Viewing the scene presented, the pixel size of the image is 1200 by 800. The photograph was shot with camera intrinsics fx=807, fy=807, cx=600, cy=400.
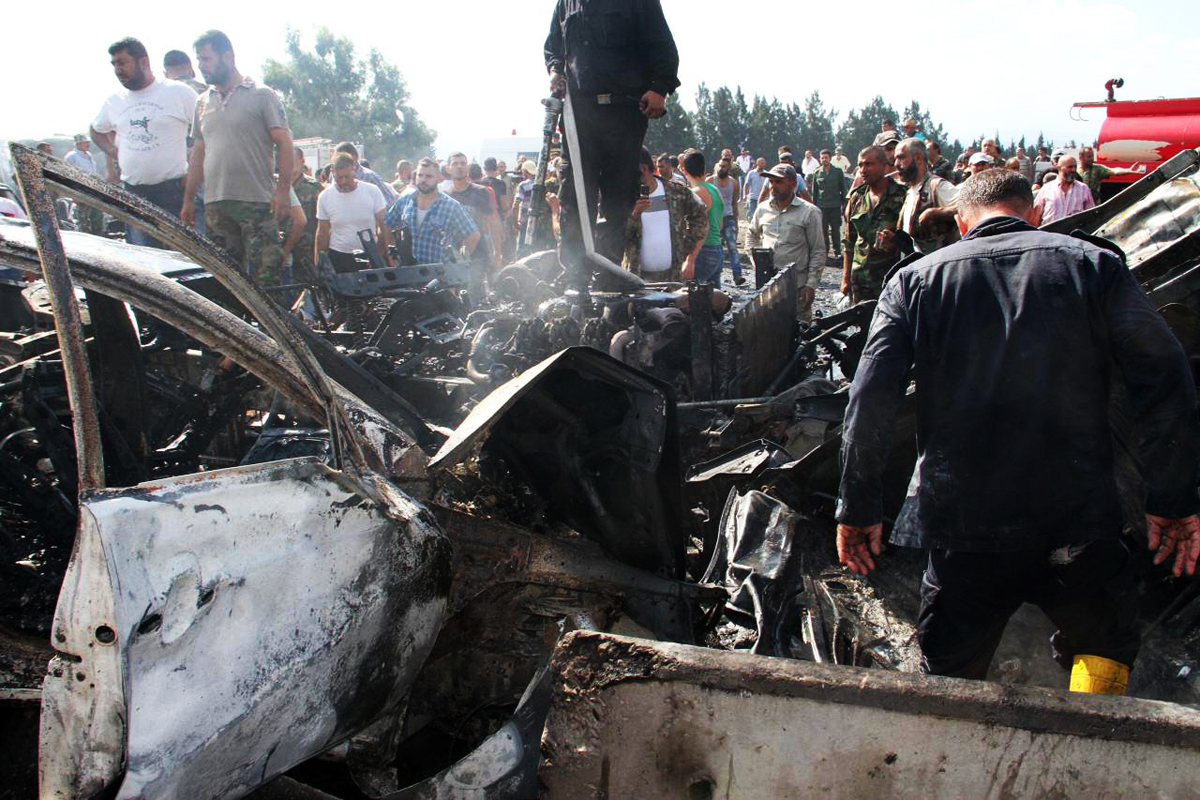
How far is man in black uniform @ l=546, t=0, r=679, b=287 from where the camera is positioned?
5.46 m

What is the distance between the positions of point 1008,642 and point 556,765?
77.7 inches

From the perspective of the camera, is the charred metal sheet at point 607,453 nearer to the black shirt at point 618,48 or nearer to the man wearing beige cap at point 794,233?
the black shirt at point 618,48

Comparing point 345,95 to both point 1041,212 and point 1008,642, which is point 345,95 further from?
point 1008,642

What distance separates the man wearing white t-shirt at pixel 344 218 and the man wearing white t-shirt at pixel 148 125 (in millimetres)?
1628

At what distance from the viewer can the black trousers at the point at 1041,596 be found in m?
2.33

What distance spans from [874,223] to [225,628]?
6558mm

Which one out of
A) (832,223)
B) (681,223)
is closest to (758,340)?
(681,223)

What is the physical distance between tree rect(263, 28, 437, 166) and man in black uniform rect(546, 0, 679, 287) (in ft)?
186

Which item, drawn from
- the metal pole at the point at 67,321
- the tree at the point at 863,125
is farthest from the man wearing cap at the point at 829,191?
the tree at the point at 863,125

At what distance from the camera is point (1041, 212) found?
10500mm

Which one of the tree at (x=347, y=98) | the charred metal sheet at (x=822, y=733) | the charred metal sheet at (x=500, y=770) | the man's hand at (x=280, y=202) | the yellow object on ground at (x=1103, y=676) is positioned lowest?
the yellow object on ground at (x=1103, y=676)

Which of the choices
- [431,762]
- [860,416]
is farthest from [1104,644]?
[431,762]

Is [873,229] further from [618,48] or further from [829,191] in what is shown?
[829,191]

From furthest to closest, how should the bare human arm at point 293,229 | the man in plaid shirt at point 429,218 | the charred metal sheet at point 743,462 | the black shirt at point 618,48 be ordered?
the man in plaid shirt at point 429,218 → the bare human arm at point 293,229 → the black shirt at point 618,48 → the charred metal sheet at point 743,462
